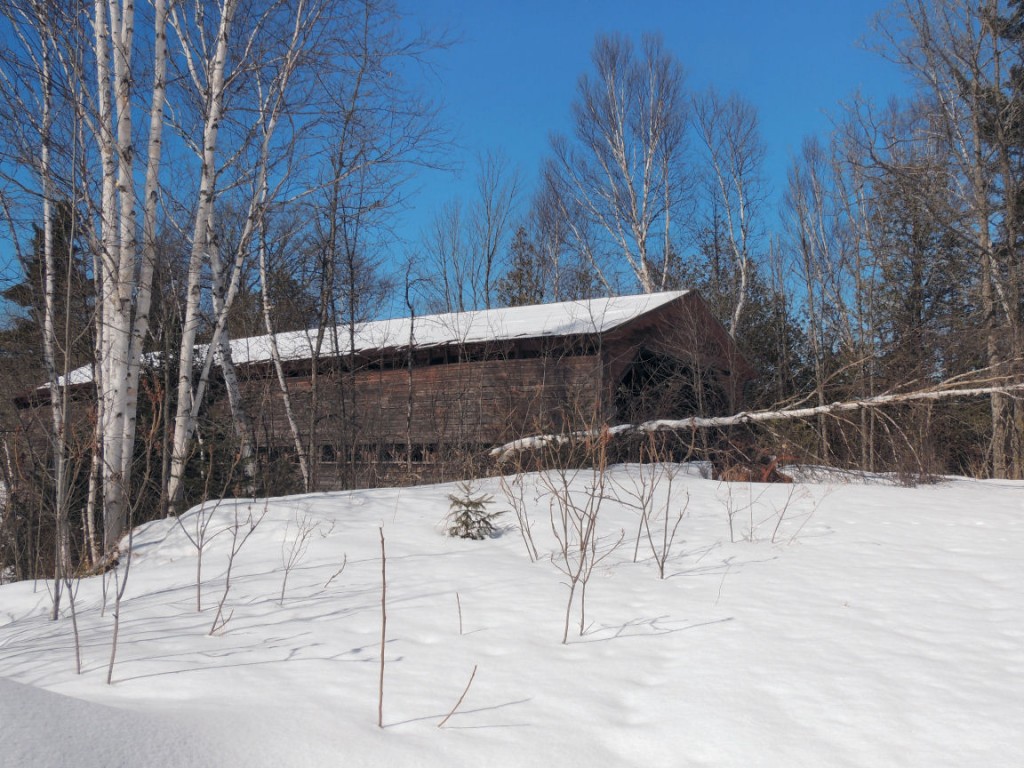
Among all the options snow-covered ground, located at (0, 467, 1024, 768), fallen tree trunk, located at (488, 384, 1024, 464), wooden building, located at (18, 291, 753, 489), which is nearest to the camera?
snow-covered ground, located at (0, 467, 1024, 768)

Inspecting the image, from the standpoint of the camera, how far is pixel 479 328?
43.6 feet

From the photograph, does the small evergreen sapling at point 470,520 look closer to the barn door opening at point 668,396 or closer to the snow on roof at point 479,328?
the barn door opening at point 668,396

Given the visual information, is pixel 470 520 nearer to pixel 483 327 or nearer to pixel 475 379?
pixel 475 379

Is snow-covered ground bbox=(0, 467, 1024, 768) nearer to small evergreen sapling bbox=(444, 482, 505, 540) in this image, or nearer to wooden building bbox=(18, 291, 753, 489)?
small evergreen sapling bbox=(444, 482, 505, 540)

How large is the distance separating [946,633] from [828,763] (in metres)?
1.73

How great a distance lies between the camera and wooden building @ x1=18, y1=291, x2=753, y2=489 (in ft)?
37.4

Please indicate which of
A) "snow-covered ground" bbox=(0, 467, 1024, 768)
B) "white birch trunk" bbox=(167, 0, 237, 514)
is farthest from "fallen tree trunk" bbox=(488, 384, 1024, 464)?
"white birch trunk" bbox=(167, 0, 237, 514)

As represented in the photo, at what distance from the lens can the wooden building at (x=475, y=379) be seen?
11398mm

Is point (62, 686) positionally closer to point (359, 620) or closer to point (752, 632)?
point (359, 620)

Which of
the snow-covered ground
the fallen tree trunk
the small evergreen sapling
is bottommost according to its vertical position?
the snow-covered ground

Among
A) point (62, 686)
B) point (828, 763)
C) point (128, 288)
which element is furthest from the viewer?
point (128, 288)

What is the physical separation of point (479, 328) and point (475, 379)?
1301 millimetres

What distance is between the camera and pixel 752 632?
3393mm

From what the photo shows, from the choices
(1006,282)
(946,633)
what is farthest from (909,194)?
(946,633)
